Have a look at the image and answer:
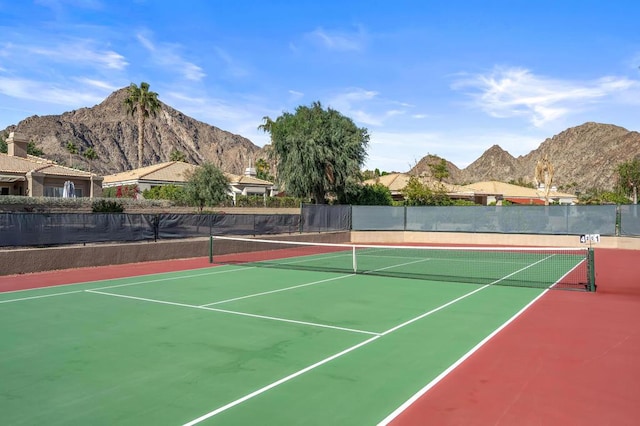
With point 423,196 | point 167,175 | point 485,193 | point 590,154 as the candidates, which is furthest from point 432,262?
point 590,154

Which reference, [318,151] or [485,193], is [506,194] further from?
[318,151]

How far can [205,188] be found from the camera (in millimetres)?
42625

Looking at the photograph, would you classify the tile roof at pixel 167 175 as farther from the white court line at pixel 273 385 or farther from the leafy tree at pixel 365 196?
the white court line at pixel 273 385

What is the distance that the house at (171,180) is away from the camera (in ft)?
172

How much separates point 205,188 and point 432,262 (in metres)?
24.6

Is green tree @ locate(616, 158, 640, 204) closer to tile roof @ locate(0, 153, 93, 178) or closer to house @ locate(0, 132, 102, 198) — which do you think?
house @ locate(0, 132, 102, 198)

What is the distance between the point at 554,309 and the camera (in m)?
11.9

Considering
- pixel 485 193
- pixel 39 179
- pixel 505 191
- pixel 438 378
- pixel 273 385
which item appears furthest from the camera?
pixel 505 191

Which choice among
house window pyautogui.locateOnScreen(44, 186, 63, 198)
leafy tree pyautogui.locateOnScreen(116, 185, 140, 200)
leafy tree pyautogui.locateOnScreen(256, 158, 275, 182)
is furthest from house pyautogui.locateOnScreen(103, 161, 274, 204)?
leafy tree pyautogui.locateOnScreen(256, 158, 275, 182)

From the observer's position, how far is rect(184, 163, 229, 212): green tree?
42656mm

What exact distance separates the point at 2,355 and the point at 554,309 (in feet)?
35.3

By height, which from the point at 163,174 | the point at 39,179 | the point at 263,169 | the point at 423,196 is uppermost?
the point at 263,169

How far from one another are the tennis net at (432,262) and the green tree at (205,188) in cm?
1587

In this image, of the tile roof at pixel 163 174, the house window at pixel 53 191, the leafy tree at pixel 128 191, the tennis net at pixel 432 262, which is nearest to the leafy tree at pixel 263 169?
the tile roof at pixel 163 174
